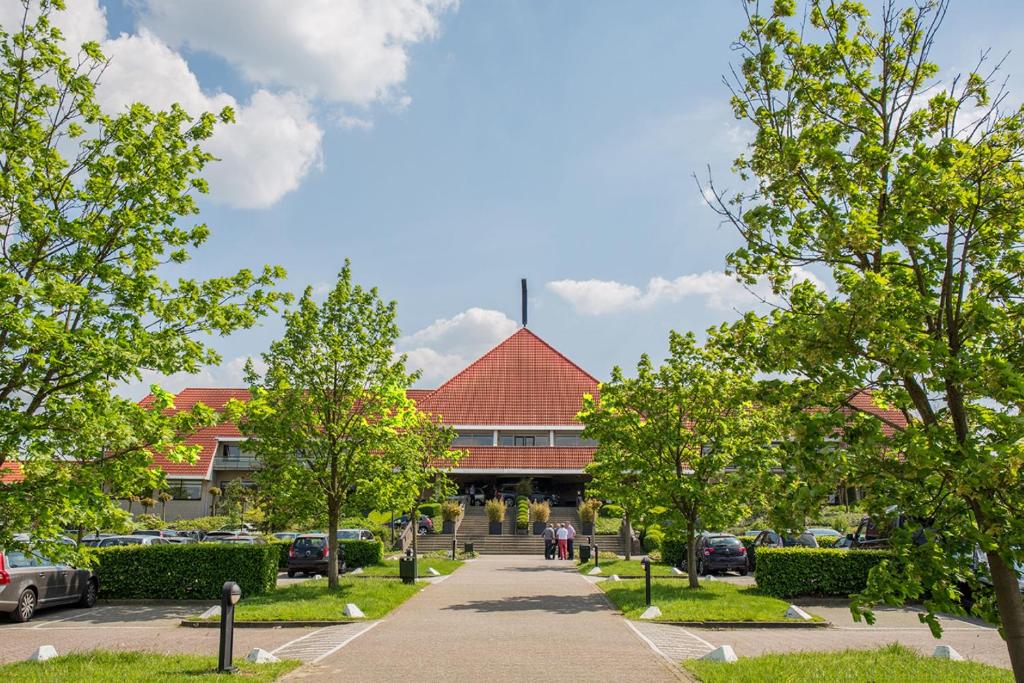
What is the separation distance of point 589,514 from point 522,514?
12.5 feet

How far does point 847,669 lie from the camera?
29.2 ft

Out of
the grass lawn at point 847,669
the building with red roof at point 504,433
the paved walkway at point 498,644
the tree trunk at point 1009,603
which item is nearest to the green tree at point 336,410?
the paved walkway at point 498,644

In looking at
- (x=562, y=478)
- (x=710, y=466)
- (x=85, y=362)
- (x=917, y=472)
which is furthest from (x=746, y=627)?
(x=562, y=478)

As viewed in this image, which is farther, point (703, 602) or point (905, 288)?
point (703, 602)

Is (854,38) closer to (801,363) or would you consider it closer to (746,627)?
(801,363)

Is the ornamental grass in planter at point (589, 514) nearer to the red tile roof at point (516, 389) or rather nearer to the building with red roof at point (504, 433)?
the building with red roof at point (504, 433)

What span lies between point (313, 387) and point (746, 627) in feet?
36.5

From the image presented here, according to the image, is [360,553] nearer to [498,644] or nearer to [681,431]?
[681,431]

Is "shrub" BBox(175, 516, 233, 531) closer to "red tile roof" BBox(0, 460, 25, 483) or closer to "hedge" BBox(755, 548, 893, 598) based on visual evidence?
"hedge" BBox(755, 548, 893, 598)

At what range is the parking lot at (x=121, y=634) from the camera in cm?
1190

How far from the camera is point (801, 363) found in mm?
6336

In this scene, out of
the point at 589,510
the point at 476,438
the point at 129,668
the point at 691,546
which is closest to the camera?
the point at 129,668

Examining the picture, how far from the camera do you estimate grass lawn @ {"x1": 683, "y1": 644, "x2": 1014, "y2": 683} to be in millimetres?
8438

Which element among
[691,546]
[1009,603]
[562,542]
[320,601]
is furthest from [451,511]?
[1009,603]
